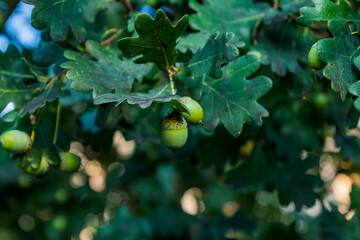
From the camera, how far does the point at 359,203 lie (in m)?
2.59

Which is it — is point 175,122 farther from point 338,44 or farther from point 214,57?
point 338,44

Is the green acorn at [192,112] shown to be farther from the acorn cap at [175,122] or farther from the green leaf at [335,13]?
the green leaf at [335,13]

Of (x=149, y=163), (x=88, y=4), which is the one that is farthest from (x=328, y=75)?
(x=149, y=163)

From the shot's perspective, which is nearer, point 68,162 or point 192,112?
point 192,112

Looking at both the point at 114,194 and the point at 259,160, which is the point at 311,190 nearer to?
the point at 259,160

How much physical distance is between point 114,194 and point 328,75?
324 centimetres

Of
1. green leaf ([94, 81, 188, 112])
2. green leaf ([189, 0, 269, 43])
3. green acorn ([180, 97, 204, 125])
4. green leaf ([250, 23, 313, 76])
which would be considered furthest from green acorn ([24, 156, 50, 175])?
green leaf ([250, 23, 313, 76])

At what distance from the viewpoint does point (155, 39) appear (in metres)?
1.12

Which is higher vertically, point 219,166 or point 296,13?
point 296,13

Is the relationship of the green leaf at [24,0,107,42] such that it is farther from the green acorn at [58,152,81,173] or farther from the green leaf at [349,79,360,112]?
the green leaf at [349,79,360,112]

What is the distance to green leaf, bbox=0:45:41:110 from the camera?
1.28m

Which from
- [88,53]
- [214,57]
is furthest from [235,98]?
[88,53]

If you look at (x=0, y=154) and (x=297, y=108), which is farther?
(x=0, y=154)

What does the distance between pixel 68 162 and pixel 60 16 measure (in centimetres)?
50
